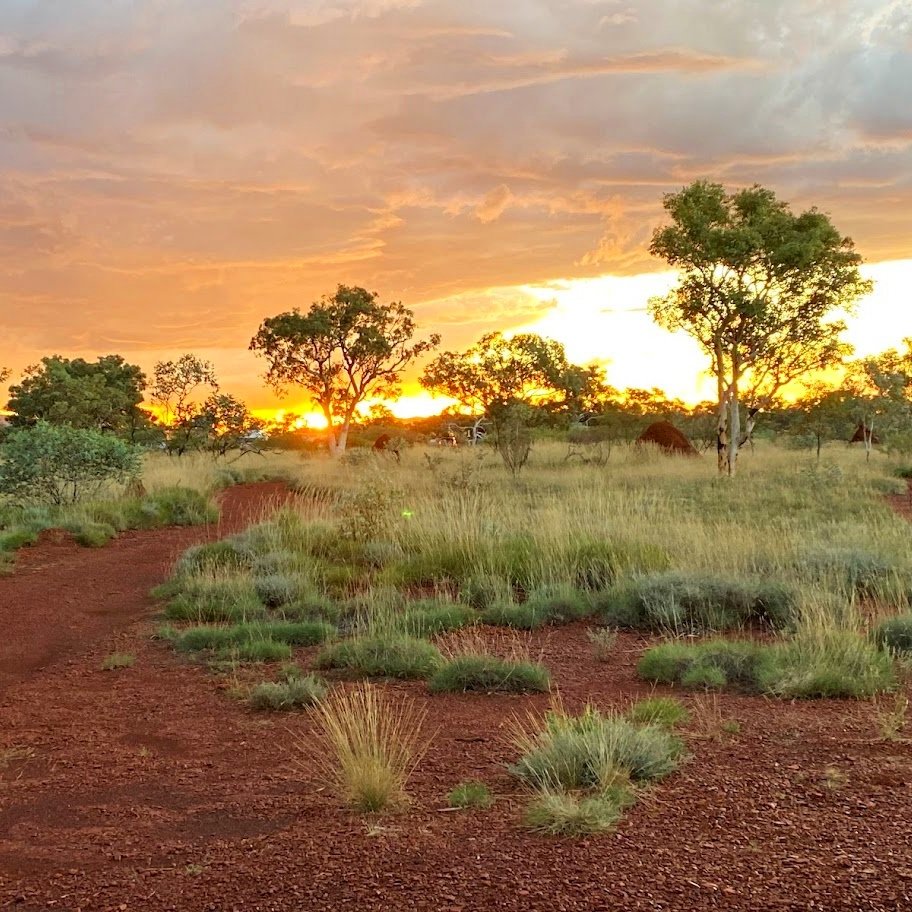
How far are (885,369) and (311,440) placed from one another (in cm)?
3117

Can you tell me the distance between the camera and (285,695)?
637 cm

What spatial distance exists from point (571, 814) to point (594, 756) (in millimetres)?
525

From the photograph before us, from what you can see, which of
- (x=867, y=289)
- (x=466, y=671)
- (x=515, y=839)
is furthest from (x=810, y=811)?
(x=867, y=289)

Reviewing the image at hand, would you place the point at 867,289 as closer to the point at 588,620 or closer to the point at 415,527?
the point at 415,527

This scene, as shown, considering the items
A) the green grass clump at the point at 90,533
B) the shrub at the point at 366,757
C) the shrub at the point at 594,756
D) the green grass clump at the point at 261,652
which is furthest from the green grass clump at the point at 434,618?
the green grass clump at the point at 90,533

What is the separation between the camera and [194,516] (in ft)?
60.0

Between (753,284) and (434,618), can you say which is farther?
(753,284)

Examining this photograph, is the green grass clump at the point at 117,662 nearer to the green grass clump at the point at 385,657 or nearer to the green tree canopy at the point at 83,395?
the green grass clump at the point at 385,657

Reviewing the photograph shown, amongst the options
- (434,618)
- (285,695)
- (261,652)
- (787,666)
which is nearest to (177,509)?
(434,618)

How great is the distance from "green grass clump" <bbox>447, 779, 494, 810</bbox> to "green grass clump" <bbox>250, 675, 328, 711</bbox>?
204cm

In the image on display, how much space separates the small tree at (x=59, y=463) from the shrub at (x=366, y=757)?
13.7m

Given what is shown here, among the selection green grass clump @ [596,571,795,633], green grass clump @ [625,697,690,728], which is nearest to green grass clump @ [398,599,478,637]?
green grass clump @ [596,571,795,633]

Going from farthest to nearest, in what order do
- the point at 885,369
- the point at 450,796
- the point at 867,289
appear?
1. the point at 885,369
2. the point at 867,289
3. the point at 450,796

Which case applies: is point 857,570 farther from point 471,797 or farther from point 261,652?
point 471,797
